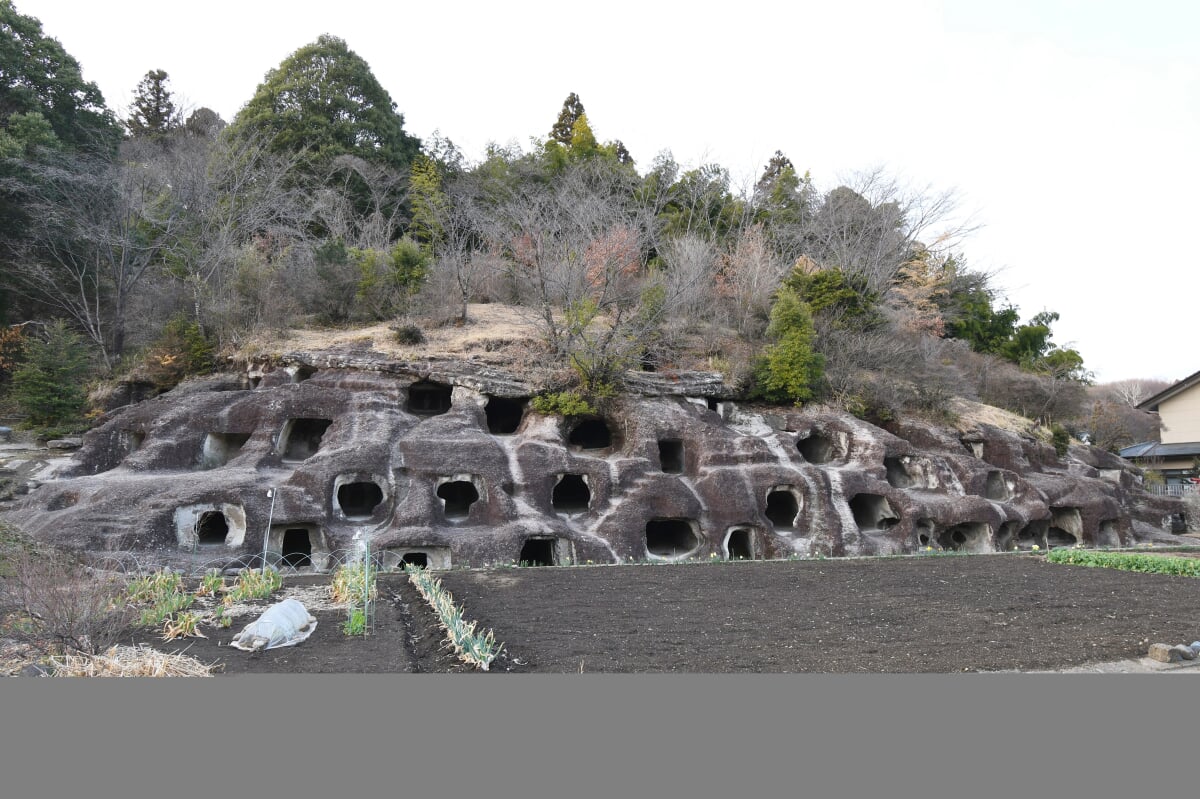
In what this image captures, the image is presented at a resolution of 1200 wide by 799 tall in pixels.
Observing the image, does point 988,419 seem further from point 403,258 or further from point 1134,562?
point 403,258

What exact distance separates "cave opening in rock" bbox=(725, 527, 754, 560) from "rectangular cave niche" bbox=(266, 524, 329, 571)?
33.4 feet

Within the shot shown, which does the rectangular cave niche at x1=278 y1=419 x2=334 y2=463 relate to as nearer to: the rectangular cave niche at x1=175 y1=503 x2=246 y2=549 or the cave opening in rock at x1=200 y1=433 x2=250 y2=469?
the cave opening in rock at x1=200 y1=433 x2=250 y2=469

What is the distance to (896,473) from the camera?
23953 mm

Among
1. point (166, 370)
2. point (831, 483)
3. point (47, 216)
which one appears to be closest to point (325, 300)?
point (166, 370)

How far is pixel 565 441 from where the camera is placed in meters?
21.3

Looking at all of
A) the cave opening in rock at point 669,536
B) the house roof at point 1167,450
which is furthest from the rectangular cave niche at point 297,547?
the house roof at point 1167,450

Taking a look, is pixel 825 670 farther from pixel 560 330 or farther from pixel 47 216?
pixel 47 216

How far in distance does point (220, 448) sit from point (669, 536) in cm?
1274

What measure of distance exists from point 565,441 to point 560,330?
485cm

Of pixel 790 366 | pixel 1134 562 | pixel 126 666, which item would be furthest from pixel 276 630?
pixel 790 366

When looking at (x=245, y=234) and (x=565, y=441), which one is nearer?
(x=565, y=441)

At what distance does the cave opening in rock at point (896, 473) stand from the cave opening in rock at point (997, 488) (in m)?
2.45

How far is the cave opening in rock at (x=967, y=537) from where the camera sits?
2131 centimetres

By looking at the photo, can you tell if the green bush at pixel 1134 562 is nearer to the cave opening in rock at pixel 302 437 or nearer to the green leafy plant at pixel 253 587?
the green leafy plant at pixel 253 587
